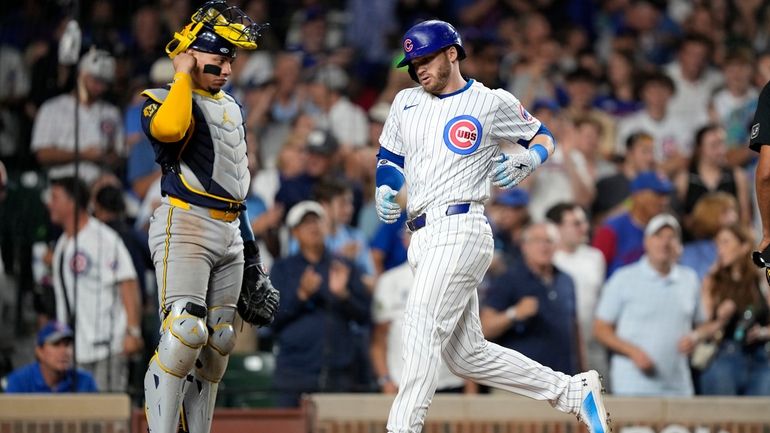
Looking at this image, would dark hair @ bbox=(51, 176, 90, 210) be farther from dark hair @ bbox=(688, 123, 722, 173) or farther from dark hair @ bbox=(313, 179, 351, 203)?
dark hair @ bbox=(688, 123, 722, 173)

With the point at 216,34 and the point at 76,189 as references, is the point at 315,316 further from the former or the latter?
the point at 216,34

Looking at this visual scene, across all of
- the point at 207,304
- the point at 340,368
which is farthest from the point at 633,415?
the point at 207,304

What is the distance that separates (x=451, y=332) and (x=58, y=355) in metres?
2.85

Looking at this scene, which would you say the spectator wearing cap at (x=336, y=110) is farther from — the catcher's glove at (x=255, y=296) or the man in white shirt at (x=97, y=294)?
the catcher's glove at (x=255, y=296)

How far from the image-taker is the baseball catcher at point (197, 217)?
5453mm

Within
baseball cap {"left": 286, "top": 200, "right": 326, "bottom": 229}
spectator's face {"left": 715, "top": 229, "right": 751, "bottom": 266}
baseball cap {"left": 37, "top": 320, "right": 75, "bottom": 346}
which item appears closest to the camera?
baseball cap {"left": 37, "top": 320, "right": 75, "bottom": 346}

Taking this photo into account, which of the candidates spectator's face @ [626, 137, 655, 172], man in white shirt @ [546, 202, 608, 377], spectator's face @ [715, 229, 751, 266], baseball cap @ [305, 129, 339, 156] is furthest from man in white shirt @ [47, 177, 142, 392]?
spectator's face @ [626, 137, 655, 172]

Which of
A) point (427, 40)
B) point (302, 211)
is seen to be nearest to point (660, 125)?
point (302, 211)

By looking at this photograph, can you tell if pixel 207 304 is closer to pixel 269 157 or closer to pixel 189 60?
pixel 189 60

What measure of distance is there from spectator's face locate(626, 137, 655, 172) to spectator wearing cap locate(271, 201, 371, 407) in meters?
2.80

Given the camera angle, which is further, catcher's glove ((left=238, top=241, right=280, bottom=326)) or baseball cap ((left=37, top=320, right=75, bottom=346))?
baseball cap ((left=37, top=320, right=75, bottom=346))

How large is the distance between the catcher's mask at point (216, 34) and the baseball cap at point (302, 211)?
263cm

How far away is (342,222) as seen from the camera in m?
8.59

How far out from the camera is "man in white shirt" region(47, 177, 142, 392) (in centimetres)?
755
